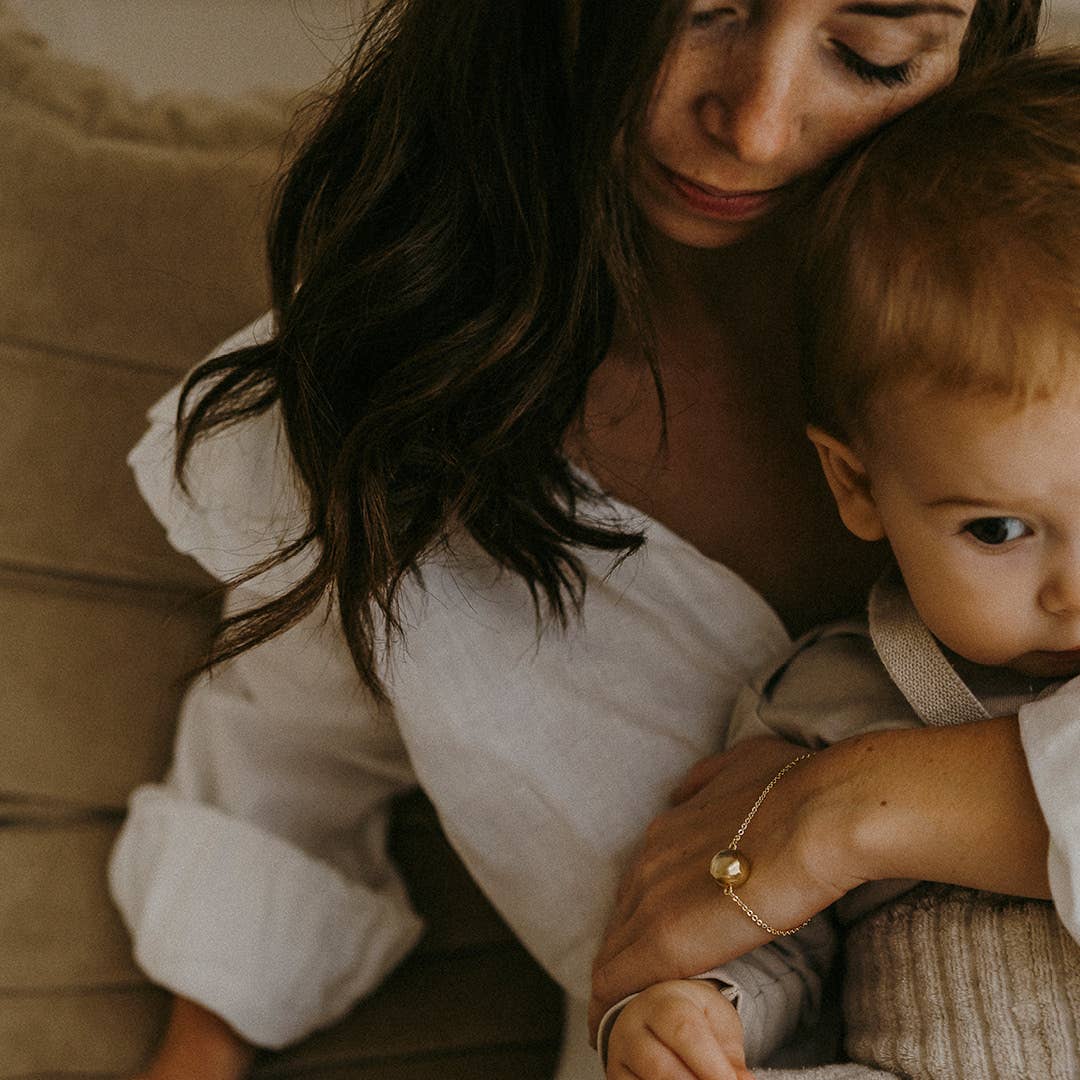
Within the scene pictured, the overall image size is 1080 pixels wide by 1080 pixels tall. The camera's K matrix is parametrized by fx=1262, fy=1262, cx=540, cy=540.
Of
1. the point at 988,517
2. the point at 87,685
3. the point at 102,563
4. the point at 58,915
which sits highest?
the point at 988,517

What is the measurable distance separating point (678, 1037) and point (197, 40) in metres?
1.13

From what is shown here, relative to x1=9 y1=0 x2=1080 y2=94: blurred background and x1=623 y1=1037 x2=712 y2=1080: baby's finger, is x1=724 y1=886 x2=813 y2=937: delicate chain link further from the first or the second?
x1=9 y1=0 x2=1080 y2=94: blurred background

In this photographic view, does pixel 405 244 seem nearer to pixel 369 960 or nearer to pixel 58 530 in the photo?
pixel 58 530

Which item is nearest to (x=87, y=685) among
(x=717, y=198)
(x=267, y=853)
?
(x=267, y=853)

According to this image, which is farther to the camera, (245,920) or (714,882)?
(245,920)

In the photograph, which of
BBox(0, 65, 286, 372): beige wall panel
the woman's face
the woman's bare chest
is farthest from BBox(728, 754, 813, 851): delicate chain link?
BBox(0, 65, 286, 372): beige wall panel

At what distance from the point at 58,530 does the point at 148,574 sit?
0.31 ft

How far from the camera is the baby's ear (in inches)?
33.2

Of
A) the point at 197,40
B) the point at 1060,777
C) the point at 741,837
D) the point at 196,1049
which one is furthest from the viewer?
the point at 197,40

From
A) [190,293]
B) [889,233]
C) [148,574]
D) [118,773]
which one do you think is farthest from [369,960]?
[889,233]

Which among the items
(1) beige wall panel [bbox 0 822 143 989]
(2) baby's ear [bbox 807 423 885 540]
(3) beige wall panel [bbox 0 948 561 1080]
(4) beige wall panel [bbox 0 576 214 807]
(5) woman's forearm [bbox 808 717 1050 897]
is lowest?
(3) beige wall panel [bbox 0 948 561 1080]

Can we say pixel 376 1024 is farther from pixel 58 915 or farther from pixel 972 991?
pixel 972 991

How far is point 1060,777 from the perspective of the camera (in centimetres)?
70

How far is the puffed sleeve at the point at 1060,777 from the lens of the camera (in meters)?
0.68
